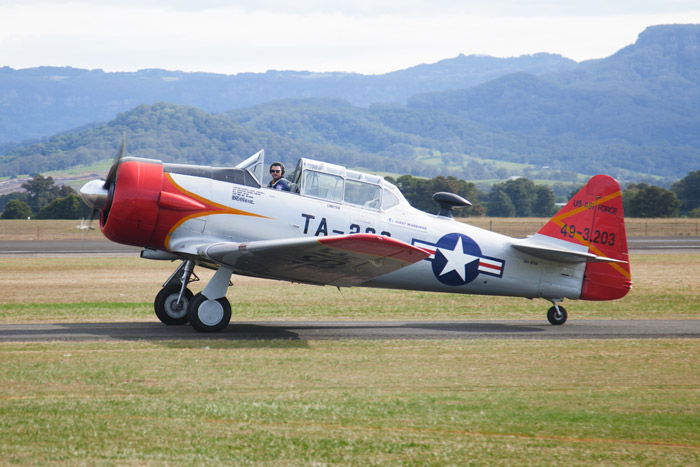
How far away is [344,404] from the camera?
850 centimetres

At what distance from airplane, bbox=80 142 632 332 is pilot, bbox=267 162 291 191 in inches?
4.3

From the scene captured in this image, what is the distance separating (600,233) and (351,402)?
27.5 feet

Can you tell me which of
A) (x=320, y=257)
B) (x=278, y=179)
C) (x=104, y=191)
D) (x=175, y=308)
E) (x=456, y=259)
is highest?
(x=278, y=179)

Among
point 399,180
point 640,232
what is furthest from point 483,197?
point 640,232

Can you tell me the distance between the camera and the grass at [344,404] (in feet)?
22.8

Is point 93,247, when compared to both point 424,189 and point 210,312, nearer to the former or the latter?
point 210,312

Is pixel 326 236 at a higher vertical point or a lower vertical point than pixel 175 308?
higher

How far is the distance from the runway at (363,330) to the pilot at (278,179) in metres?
2.35

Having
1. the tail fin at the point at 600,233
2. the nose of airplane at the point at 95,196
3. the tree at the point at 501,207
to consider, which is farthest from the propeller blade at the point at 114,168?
the tree at the point at 501,207

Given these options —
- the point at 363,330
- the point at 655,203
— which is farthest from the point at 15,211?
the point at 363,330

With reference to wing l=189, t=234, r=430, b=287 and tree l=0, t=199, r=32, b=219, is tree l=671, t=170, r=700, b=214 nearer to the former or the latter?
tree l=0, t=199, r=32, b=219

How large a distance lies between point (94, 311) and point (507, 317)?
26.8 ft

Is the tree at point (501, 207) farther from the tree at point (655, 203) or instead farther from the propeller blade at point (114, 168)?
the propeller blade at point (114, 168)

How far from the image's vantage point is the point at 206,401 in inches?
334
